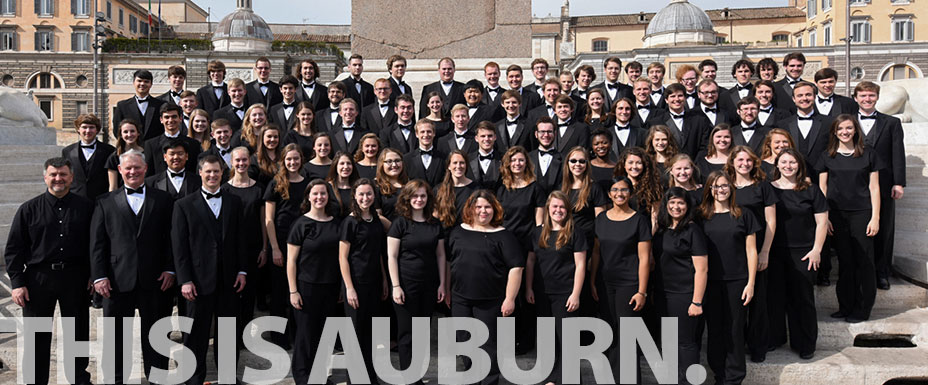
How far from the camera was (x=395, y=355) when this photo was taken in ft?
18.8

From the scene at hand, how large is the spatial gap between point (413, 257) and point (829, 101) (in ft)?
14.7

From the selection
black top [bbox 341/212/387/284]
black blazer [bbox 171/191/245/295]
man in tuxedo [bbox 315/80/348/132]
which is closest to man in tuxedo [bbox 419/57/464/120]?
man in tuxedo [bbox 315/80/348/132]

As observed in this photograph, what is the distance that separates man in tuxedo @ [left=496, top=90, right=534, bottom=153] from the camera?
6.86 m

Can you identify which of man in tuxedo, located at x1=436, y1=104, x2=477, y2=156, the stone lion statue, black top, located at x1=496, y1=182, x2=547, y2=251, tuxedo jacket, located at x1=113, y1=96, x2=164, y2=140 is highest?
the stone lion statue

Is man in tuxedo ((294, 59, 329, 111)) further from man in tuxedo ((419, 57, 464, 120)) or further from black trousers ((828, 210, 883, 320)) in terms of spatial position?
black trousers ((828, 210, 883, 320))

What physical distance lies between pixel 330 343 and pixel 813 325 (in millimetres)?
3593

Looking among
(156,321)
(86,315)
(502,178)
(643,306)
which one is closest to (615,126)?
(502,178)

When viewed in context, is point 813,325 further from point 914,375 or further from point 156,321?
point 156,321

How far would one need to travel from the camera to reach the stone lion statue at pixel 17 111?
9031 millimetres

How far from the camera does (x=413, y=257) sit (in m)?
5.14

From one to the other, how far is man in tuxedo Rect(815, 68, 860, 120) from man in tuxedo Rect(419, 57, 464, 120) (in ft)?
12.2

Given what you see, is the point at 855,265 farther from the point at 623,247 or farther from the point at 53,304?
the point at 53,304

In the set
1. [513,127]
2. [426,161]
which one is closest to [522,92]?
[513,127]

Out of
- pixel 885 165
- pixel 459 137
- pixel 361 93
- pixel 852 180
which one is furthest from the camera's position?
pixel 361 93
